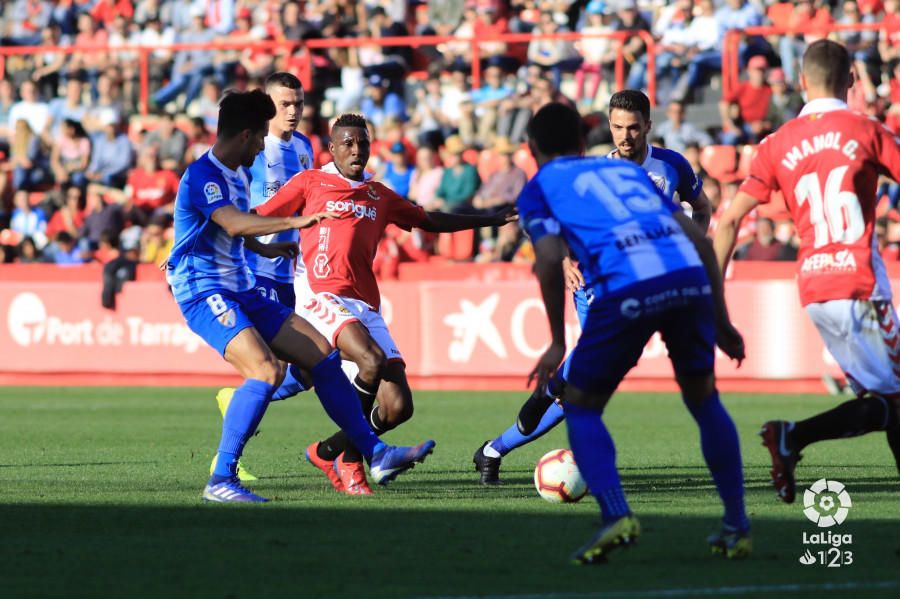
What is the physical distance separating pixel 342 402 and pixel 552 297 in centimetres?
316

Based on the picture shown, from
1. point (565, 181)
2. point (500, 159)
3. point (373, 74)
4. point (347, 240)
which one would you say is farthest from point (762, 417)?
point (373, 74)

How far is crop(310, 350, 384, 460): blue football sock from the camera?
377 inches

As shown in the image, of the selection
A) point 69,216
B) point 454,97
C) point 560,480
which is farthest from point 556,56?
point 560,480

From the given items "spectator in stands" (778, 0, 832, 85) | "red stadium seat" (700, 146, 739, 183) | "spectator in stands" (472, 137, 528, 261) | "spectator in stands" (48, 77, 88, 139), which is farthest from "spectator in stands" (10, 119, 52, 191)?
"spectator in stands" (778, 0, 832, 85)

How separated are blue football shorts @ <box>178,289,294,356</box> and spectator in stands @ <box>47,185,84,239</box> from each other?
15815mm

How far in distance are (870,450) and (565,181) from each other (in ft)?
21.5

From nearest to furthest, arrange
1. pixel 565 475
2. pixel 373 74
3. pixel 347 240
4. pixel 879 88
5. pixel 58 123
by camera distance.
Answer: pixel 565 475 → pixel 347 240 → pixel 879 88 → pixel 373 74 → pixel 58 123

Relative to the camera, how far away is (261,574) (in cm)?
671

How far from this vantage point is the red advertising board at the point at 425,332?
1875cm

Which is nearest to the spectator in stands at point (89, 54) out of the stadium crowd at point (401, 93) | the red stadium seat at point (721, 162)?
the stadium crowd at point (401, 93)

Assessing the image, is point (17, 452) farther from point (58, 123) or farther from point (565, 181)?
point (58, 123)

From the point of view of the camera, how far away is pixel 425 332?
789 inches

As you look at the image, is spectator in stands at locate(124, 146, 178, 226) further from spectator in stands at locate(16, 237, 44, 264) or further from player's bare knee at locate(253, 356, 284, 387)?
player's bare knee at locate(253, 356, 284, 387)

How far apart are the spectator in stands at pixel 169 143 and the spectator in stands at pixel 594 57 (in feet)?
19.3
